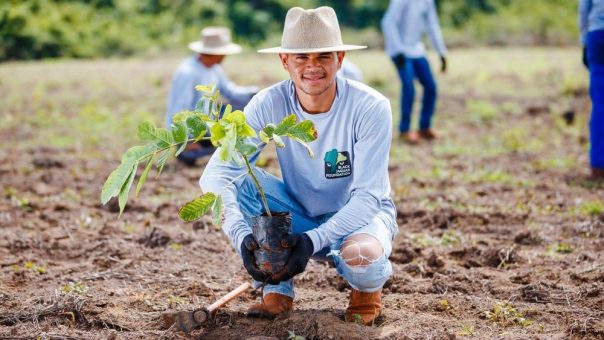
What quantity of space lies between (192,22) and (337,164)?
18.1 metres

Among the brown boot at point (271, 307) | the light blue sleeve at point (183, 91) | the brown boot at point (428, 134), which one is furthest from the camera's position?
the brown boot at point (428, 134)

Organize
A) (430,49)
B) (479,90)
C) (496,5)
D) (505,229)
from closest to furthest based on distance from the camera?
(505,229), (479,90), (430,49), (496,5)

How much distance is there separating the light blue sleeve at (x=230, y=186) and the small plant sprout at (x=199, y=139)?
0.22 m

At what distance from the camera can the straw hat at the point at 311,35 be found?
363 cm

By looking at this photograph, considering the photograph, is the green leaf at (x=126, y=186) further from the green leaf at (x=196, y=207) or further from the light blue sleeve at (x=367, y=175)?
the light blue sleeve at (x=367, y=175)

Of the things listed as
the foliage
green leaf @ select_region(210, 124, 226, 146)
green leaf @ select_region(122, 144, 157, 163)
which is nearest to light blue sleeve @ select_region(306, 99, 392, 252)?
green leaf @ select_region(210, 124, 226, 146)

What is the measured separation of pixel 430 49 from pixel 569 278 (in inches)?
617

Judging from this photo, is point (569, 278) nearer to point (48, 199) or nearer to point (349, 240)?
point (349, 240)

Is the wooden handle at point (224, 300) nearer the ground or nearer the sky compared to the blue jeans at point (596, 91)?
nearer the ground

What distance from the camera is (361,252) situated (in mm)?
3529

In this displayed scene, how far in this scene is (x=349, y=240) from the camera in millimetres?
3605

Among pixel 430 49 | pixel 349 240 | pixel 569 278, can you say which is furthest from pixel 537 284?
pixel 430 49

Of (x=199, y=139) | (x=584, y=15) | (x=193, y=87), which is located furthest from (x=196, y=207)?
(x=584, y=15)

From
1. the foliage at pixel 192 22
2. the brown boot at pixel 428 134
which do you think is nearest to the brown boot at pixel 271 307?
the brown boot at pixel 428 134
